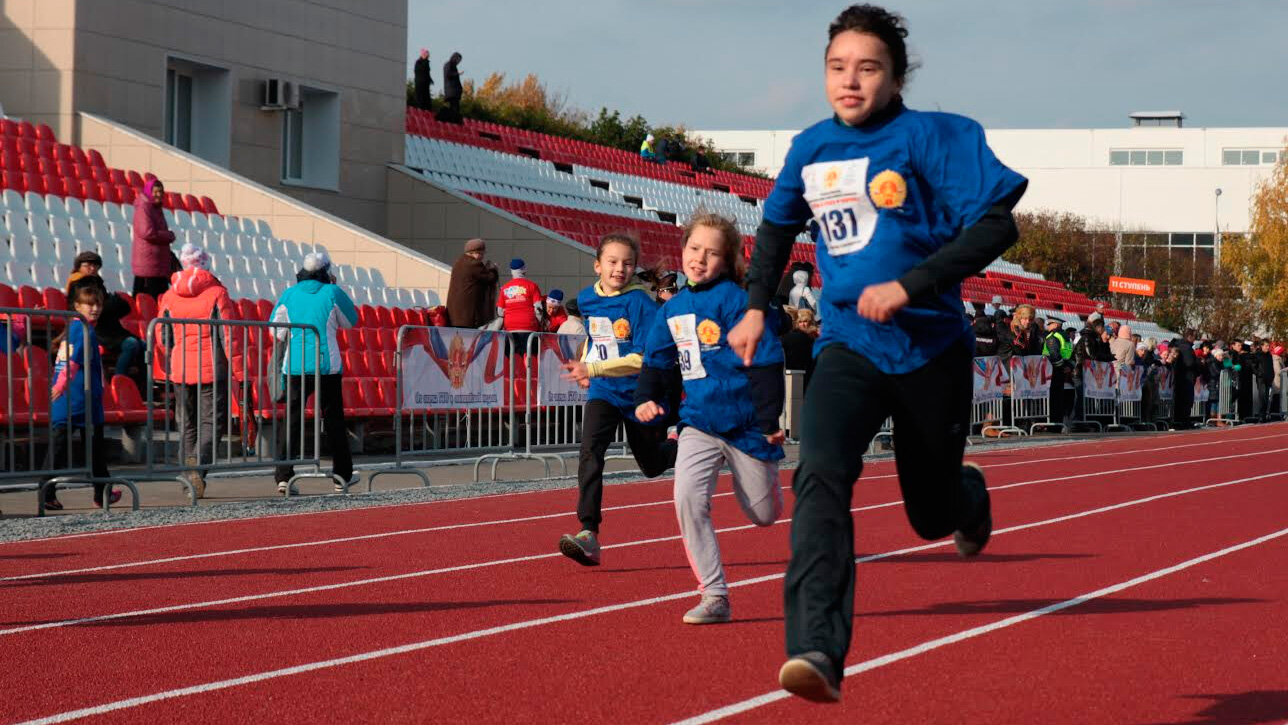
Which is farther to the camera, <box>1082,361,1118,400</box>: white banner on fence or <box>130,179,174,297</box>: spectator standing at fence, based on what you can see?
<box>1082,361,1118,400</box>: white banner on fence

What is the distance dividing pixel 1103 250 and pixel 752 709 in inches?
2893

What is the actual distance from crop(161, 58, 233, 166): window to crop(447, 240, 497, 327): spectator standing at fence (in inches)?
411

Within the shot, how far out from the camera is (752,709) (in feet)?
16.5

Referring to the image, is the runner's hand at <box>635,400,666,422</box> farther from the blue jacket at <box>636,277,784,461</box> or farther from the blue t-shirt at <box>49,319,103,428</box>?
the blue t-shirt at <box>49,319,103,428</box>

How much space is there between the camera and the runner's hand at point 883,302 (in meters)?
4.19

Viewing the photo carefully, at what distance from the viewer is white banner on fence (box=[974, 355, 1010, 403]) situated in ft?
75.3

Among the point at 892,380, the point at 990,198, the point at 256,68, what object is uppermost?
the point at 256,68

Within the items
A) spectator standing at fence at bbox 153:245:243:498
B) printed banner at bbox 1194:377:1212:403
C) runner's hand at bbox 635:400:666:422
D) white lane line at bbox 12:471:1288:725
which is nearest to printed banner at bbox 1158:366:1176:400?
printed banner at bbox 1194:377:1212:403

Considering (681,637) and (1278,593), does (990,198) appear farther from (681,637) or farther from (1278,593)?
(1278,593)

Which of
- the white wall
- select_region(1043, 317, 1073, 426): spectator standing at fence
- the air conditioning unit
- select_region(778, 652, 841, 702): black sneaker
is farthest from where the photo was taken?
the white wall

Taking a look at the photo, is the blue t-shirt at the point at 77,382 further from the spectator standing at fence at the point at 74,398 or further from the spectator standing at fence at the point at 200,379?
the spectator standing at fence at the point at 200,379

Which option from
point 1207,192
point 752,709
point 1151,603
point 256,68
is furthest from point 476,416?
point 1207,192

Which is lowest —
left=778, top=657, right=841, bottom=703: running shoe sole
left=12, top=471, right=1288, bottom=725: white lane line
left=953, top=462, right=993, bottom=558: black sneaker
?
left=12, top=471, right=1288, bottom=725: white lane line

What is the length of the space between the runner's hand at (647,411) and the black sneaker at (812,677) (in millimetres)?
3155
